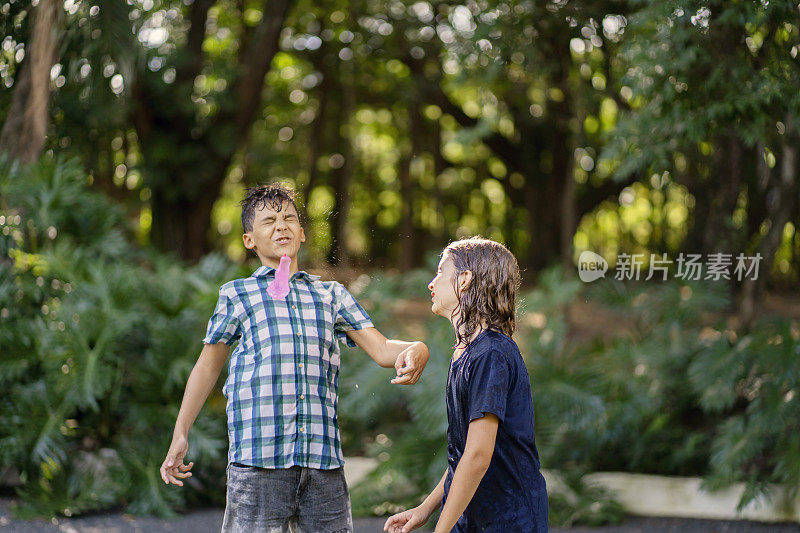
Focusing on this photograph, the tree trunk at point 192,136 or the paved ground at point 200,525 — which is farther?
the tree trunk at point 192,136

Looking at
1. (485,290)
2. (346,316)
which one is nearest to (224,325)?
(346,316)

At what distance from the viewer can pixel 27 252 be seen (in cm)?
536

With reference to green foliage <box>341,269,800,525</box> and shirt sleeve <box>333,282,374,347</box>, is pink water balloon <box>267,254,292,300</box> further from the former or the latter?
green foliage <box>341,269,800,525</box>

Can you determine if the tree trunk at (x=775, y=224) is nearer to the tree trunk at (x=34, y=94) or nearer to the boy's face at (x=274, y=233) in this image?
the boy's face at (x=274, y=233)

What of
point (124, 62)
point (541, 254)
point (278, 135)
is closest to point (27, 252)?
point (124, 62)

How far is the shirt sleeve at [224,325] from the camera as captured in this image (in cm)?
237

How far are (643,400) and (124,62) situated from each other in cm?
429

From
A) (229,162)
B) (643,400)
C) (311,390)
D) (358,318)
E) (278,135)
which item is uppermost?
(278,135)

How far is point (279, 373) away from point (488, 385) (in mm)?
681

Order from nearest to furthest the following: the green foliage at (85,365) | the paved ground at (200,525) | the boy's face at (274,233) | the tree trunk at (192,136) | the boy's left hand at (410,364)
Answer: the boy's left hand at (410,364), the boy's face at (274,233), the paved ground at (200,525), the green foliage at (85,365), the tree trunk at (192,136)

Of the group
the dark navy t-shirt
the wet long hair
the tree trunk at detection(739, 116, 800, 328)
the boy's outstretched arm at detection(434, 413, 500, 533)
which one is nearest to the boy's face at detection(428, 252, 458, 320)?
the wet long hair

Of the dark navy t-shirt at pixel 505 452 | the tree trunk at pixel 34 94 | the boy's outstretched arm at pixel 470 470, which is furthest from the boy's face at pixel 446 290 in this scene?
the tree trunk at pixel 34 94

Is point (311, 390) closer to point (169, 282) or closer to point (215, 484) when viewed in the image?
point (215, 484)

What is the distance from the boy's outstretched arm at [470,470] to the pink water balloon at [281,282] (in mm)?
762
